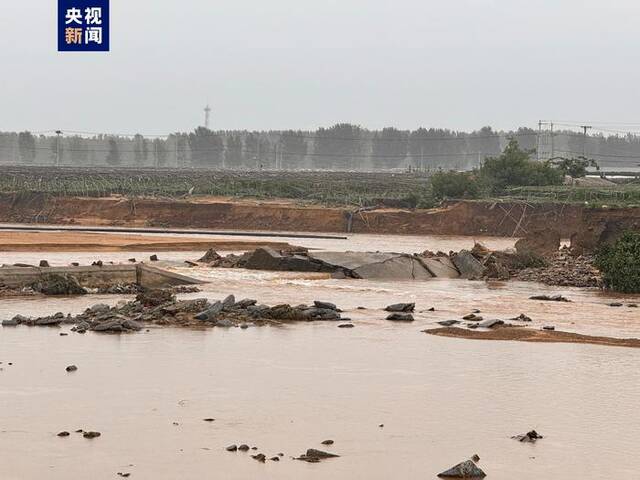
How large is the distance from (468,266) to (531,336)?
38.5 ft

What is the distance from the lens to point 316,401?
1393 centimetres

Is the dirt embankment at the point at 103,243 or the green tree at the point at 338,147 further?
the green tree at the point at 338,147

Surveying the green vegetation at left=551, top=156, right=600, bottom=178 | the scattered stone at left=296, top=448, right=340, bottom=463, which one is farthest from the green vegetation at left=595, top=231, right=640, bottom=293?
the green vegetation at left=551, top=156, right=600, bottom=178

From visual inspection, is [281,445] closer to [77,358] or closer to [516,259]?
[77,358]

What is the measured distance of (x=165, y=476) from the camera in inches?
411

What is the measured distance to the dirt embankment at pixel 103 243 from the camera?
3744cm

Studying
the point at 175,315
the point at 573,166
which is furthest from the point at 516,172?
the point at 175,315

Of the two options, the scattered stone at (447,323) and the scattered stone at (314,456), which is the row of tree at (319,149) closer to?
the scattered stone at (447,323)

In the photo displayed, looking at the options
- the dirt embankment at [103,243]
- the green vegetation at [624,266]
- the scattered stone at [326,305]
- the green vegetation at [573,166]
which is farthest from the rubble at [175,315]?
the green vegetation at [573,166]

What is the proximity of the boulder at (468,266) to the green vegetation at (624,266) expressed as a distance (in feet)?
12.1

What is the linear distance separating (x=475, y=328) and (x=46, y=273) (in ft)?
33.2

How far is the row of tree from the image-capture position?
159 m

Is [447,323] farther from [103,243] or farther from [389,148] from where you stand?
[389,148]

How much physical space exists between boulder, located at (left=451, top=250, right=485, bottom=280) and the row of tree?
117171 mm
